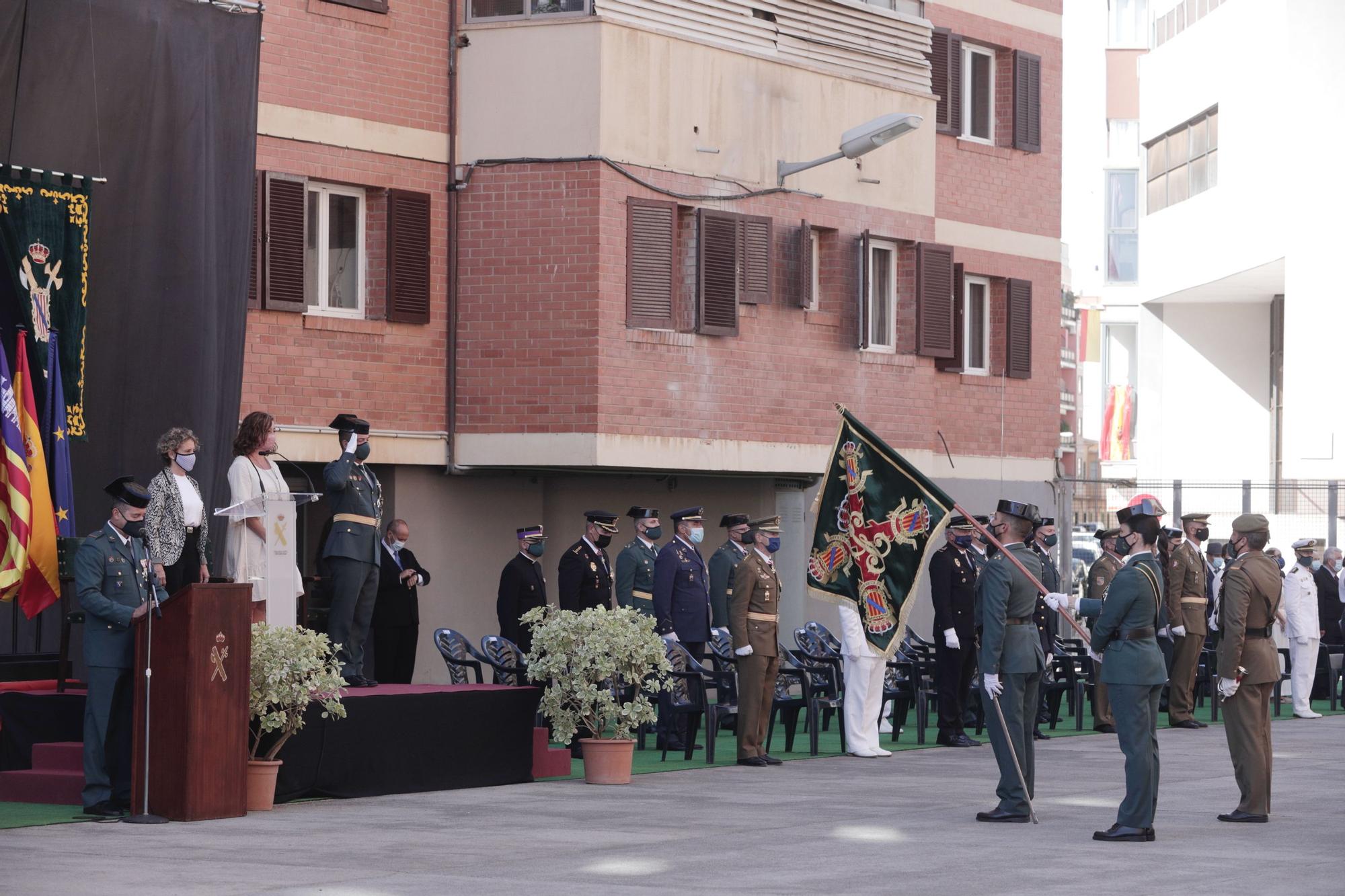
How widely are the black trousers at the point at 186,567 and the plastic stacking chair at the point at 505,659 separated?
358 cm

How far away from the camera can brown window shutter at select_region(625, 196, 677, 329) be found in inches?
827

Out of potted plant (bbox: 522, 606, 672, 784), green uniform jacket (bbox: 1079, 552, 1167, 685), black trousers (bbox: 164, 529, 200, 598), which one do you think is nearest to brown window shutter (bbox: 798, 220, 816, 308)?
potted plant (bbox: 522, 606, 672, 784)

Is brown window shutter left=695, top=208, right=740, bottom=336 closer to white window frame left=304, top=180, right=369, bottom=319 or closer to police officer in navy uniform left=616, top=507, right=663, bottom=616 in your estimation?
police officer in navy uniform left=616, top=507, right=663, bottom=616

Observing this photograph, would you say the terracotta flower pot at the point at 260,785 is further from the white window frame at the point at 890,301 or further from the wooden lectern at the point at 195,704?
the white window frame at the point at 890,301

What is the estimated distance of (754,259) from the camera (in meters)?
22.3

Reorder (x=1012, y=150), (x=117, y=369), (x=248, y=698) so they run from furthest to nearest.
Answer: (x=1012, y=150)
(x=117, y=369)
(x=248, y=698)

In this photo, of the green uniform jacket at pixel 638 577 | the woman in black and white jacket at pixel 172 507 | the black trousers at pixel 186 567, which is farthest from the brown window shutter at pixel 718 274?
the woman in black and white jacket at pixel 172 507

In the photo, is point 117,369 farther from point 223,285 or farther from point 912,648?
point 912,648

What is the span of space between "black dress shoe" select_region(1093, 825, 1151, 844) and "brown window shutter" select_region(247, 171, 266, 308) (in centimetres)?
1002

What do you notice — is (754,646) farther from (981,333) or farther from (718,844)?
(981,333)

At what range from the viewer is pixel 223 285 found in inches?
670

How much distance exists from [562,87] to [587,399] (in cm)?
301

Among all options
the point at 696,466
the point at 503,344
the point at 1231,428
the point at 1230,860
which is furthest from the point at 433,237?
the point at 1231,428

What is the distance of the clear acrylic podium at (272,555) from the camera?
13.9 metres
